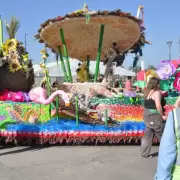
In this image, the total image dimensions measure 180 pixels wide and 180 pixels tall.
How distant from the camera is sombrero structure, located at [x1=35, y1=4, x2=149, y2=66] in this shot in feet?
31.0

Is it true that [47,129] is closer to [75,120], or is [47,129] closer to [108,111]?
A: [75,120]

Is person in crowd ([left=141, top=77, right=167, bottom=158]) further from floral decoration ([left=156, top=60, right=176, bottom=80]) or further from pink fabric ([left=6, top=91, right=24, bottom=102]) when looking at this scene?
floral decoration ([left=156, top=60, right=176, bottom=80])

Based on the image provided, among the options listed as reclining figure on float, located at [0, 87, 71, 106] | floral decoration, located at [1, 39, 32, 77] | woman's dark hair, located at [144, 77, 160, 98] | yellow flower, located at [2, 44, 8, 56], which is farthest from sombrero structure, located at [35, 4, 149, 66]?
woman's dark hair, located at [144, 77, 160, 98]

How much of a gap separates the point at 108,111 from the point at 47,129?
182 centimetres

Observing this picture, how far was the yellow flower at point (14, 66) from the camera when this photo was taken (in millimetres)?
8445

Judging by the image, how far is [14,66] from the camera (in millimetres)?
8461

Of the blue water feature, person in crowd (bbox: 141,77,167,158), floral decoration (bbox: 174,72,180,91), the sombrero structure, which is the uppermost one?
the sombrero structure

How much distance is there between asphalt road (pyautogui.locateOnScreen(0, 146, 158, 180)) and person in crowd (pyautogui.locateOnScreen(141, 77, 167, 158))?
16.9 inches

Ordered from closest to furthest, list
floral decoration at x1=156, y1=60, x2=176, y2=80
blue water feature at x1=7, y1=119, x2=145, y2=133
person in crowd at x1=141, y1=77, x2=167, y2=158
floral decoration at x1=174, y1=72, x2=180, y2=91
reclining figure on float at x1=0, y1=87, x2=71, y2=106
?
1. person in crowd at x1=141, y1=77, x2=167, y2=158
2. blue water feature at x1=7, y1=119, x2=145, y2=133
3. reclining figure on float at x1=0, y1=87, x2=71, y2=106
4. floral decoration at x1=174, y1=72, x2=180, y2=91
5. floral decoration at x1=156, y1=60, x2=176, y2=80

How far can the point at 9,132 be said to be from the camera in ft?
23.4

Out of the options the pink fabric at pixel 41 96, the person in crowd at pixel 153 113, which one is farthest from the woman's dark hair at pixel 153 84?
the pink fabric at pixel 41 96

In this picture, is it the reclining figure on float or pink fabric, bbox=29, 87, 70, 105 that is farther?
pink fabric, bbox=29, 87, 70, 105

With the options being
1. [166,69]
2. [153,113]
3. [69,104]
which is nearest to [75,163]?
[153,113]

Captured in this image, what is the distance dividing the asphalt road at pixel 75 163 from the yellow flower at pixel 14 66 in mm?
2192
